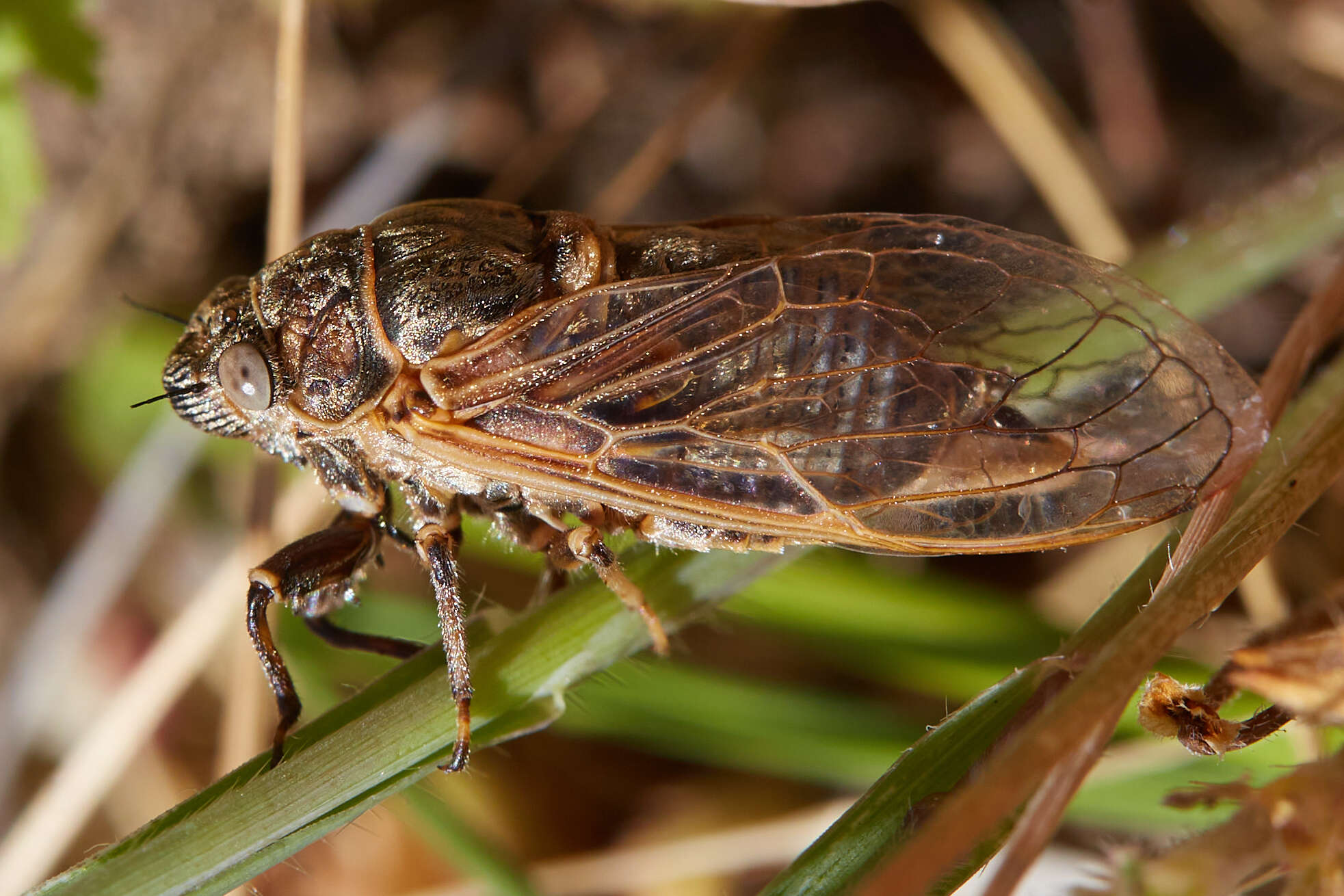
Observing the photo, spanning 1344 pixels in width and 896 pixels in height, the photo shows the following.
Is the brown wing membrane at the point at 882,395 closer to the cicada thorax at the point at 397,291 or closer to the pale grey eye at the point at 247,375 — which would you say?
the cicada thorax at the point at 397,291

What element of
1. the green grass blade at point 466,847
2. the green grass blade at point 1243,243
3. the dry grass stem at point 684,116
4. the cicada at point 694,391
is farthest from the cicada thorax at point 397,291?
the green grass blade at point 1243,243

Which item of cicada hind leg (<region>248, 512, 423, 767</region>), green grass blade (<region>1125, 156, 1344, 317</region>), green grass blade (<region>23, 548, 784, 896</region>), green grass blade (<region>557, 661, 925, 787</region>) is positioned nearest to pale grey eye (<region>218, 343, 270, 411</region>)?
cicada hind leg (<region>248, 512, 423, 767</region>)

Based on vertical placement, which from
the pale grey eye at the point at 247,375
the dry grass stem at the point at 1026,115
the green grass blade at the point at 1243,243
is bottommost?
the green grass blade at the point at 1243,243

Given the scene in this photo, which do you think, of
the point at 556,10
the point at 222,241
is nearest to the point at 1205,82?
the point at 556,10

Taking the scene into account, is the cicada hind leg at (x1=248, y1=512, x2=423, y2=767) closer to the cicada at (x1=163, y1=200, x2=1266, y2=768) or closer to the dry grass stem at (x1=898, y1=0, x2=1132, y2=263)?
the cicada at (x1=163, y1=200, x2=1266, y2=768)

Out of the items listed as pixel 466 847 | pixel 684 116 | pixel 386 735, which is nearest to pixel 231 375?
pixel 386 735

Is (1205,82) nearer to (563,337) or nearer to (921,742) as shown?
(563,337)
